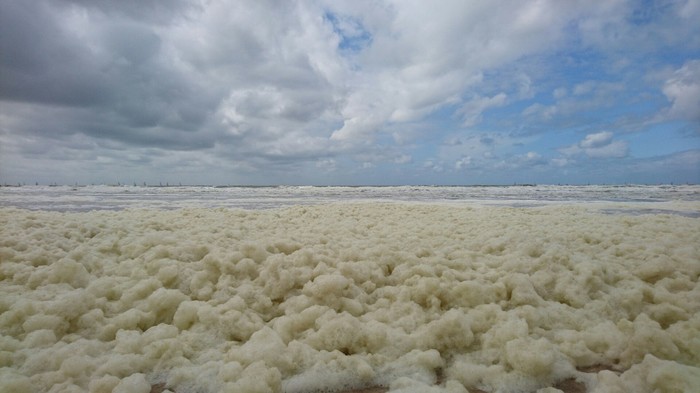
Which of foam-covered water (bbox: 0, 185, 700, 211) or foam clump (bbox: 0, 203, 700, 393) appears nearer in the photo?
foam clump (bbox: 0, 203, 700, 393)

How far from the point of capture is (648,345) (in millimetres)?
3064

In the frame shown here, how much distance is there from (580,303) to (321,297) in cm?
254

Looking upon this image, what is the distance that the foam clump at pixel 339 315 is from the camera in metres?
2.79

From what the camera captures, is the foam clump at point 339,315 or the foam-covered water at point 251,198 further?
the foam-covered water at point 251,198

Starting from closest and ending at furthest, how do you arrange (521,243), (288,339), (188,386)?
(188,386)
(288,339)
(521,243)

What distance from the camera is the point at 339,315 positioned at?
11.4 feet

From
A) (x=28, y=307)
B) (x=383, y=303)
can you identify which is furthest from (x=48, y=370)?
(x=383, y=303)

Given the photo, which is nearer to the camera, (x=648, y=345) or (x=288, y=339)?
(x=648, y=345)

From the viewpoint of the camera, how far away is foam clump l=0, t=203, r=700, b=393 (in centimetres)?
279

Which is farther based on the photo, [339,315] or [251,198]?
[251,198]

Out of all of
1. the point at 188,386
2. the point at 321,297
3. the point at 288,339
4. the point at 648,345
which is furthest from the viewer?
the point at 321,297

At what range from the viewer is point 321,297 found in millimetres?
3805

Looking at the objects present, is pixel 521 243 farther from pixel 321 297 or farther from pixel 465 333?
pixel 321 297

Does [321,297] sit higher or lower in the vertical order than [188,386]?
higher
